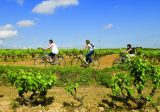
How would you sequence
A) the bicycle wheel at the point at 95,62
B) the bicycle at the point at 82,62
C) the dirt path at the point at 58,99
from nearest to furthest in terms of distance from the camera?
1. the dirt path at the point at 58,99
2. the bicycle at the point at 82,62
3. the bicycle wheel at the point at 95,62

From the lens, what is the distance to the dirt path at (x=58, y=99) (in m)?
15.1

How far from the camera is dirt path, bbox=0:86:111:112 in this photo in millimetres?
15133

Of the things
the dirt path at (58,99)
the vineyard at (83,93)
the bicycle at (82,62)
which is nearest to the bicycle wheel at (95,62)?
the bicycle at (82,62)

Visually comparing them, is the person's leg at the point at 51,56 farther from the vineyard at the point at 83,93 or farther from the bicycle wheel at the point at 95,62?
the vineyard at the point at 83,93

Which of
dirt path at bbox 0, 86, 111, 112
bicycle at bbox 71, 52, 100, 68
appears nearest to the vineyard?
dirt path at bbox 0, 86, 111, 112

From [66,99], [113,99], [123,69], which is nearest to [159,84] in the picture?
[113,99]

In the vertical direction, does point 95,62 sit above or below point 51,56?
below

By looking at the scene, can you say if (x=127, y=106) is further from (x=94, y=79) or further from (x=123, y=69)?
(x=123, y=69)

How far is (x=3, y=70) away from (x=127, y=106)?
7715mm

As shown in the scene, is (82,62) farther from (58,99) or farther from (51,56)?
(58,99)

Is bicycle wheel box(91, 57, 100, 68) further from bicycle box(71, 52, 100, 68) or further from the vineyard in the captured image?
the vineyard

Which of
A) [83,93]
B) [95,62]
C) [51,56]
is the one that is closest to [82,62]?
[95,62]

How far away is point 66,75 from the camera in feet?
66.4

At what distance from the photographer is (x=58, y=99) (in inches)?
639
